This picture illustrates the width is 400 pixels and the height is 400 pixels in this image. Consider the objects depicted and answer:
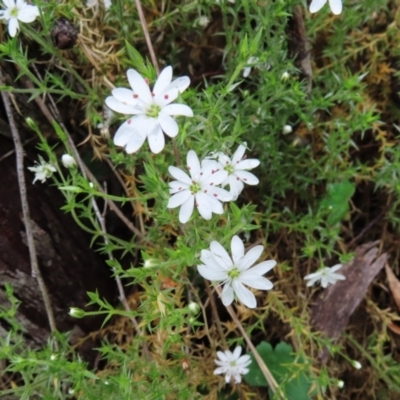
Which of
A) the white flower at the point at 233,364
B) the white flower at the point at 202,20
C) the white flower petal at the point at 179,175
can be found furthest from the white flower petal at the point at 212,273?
the white flower at the point at 202,20

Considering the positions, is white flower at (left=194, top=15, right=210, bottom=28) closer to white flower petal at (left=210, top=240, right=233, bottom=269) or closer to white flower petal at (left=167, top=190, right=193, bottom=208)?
white flower petal at (left=167, top=190, right=193, bottom=208)

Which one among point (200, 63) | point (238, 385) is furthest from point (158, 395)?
point (200, 63)

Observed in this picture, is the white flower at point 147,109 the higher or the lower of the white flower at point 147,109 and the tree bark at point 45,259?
the higher

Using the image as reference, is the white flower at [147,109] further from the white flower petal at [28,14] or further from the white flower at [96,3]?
the white flower at [96,3]

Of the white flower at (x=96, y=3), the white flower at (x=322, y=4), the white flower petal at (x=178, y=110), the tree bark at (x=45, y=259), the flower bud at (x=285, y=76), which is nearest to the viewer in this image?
the white flower petal at (x=178, y=110)

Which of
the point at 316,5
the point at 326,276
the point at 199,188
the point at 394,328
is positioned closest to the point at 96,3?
the point at 316,5

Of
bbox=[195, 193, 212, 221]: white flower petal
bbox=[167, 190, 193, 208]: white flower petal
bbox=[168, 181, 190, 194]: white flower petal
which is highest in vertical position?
bbox=[168, 181, 190, 194]: white flower petal

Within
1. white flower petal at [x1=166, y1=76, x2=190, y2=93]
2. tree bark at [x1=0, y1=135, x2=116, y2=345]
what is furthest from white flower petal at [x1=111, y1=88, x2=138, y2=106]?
tree bark at [x1=0, y1=135, x2=116, y2=345]

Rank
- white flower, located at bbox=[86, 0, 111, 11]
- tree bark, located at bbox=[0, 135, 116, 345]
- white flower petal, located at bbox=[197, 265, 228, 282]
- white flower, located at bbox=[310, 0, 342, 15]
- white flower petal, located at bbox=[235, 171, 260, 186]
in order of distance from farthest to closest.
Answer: white flower, located at bbox=[86, 0, 111, 11] → tree bark, located at bbox=[0, 135, 116, 345] → white flower petal, located at bbox=[235, 171, 260, 186] → white flower, located at bbox=[310, 0, 342, 15] → white flower petal, located at bbox=[197, 265, 228, 282]
